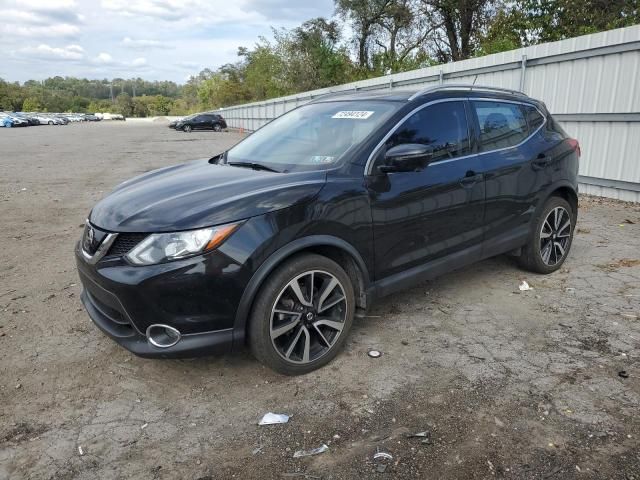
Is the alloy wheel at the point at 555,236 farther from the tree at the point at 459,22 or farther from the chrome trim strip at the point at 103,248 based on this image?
the tree at the point at 459,22

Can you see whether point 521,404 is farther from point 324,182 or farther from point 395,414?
point 324,182

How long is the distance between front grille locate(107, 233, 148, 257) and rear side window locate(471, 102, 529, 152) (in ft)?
8.97

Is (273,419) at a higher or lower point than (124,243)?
lower

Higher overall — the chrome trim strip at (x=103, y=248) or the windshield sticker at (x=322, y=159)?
the windshield sticker at (x=322, y=159)

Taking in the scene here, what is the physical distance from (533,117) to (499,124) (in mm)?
605

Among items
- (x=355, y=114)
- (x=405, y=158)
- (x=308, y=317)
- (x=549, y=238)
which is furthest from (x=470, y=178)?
(x=308, y=317)

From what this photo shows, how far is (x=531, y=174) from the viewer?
440 cm

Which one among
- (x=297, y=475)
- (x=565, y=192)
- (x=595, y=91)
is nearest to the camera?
(x=297, y=475)

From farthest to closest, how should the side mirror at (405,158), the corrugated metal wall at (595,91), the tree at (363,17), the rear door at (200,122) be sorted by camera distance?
1. the rear door at (200,122)
2. the tree at (363,17)
3. the corrugated metal wall at (595,91)
4. the side mirror at (405,158)

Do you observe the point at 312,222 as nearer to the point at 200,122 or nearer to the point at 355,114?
the point at 355,114

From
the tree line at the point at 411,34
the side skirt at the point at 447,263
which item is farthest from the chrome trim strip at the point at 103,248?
the tree line at the point at 411,34

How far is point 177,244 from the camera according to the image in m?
2.70

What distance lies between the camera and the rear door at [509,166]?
407cm

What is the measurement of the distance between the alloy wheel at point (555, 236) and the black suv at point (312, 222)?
21cm
